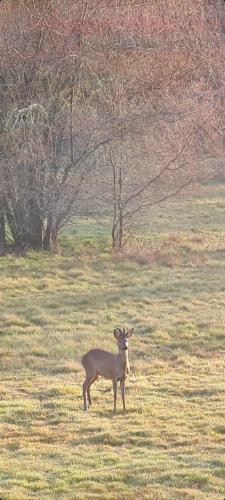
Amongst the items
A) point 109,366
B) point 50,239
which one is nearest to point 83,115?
point 50,239

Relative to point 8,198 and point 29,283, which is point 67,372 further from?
point 8,198

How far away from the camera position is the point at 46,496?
9.58m

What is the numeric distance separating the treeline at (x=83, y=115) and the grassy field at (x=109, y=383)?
145 cm

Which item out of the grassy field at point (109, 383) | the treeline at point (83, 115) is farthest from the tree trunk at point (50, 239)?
the grassy field at point (109, 383)

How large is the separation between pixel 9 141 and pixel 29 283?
16.4 ft

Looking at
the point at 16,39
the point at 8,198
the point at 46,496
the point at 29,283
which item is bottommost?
the point at 46,496

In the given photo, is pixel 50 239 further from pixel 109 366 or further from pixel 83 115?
pixel 109 366

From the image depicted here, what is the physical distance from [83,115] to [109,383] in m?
12.0

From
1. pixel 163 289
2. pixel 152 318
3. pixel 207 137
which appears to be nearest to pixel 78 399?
pixel 152 318

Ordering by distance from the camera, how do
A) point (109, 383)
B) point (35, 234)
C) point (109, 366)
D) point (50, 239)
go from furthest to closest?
1. point (35, 234)
2. point (50, 239)
3. point (109, 383)
4. point (109, 366)

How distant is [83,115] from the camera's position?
25.7m

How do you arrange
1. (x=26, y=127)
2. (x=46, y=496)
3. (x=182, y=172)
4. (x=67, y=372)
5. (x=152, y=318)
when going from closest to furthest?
(x=46, y=496)
(x=67, y=372)
(x=152, y=318)
(x=26, y=127)
(x=182, y=172)

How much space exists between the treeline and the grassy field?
1.45m

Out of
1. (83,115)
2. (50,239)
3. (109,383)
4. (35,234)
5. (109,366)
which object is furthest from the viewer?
(35,234)
